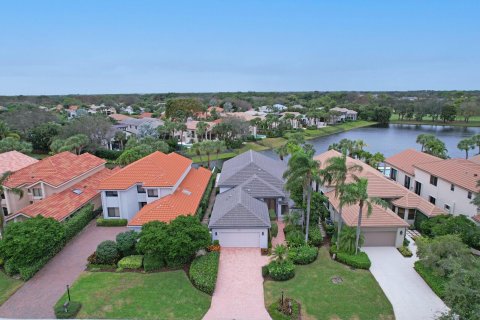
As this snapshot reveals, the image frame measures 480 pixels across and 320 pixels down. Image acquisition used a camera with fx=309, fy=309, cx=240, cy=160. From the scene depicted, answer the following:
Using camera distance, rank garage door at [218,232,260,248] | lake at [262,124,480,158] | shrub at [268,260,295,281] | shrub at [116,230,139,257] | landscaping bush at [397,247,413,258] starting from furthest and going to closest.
Result: lake at [262,124,480,158], garage door at [218,232,260,248], landscaping bush at [397,247,413,258], shrub at [116,230,139,257], shrub at [268,260,295,281]

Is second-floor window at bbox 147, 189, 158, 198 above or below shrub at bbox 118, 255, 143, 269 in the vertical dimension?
above

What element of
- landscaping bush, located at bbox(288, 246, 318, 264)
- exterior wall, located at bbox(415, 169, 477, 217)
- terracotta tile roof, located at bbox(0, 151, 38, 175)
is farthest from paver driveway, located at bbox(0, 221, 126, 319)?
exterior wall, located at bbox(415, 169, 477, 217)

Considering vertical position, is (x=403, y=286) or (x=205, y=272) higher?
(x=205, y=272)

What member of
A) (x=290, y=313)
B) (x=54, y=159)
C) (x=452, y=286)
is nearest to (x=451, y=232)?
(x=452, y=286)

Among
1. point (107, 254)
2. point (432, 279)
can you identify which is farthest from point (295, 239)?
point (107, 254)

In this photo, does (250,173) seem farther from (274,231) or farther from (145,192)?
(145,192)

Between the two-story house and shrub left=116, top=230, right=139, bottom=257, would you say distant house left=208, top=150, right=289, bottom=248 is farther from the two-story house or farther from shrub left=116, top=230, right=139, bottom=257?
the two-story house

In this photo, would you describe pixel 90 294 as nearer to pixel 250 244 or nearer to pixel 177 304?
pixel 177 304
